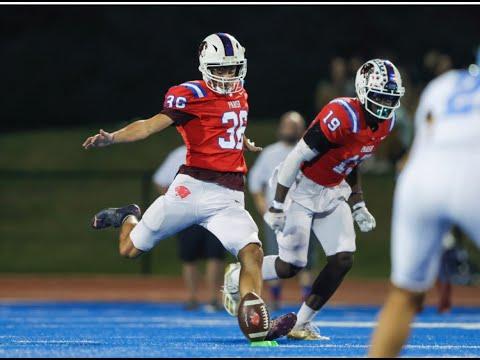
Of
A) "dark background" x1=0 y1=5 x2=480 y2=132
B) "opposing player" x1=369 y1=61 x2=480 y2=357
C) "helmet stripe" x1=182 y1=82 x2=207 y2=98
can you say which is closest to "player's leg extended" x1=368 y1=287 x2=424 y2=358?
"opposing player" x1=369 y1=61 x2=480 y2=357

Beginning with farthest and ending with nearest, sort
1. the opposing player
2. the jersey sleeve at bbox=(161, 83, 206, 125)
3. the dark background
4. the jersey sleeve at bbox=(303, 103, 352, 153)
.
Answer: the dark background, the jersey sleeve at bbox=(303, 103, 352, 153), the jersey sleeve at bbox=(161, 83, 206, 125), the opposing player

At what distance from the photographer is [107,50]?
24406mm

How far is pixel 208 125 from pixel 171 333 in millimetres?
1916

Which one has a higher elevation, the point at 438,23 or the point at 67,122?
the point at 438,23

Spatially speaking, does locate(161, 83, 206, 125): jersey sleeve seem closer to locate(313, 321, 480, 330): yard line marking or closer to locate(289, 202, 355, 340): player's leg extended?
locate(289, 202, 355, 340): player's leg extended

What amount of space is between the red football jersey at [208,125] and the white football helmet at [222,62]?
0.18ft

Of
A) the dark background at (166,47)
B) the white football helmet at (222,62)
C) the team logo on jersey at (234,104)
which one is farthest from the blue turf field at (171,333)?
the dark background at (166,47)

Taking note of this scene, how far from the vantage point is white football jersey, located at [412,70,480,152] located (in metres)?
5.05

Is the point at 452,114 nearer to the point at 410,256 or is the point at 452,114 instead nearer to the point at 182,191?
the point at 410,256

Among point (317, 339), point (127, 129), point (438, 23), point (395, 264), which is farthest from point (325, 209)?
point (438, 23)

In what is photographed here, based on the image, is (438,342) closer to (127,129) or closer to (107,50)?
(127,129)

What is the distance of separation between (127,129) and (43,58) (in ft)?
55.1

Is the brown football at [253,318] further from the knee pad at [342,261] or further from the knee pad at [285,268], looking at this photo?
the knee pad at [285,268]

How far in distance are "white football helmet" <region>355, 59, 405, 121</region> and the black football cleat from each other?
1.53 metres
